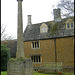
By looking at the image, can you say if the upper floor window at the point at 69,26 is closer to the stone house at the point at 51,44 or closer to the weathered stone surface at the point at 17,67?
the stone house at the point at 51,44

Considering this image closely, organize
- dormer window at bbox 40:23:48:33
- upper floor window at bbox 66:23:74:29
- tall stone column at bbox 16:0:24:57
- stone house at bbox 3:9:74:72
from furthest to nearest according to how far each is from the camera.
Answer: dormer window at bbox 40:23:48:33 → upper floor window at bbox 66:23:74:29 → stone house at bbox 3:9:74:72 → tall stone column at bbox 16:0:24:57

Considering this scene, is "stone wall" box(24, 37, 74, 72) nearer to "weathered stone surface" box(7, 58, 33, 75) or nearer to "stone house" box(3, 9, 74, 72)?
"stone house" box(3, 9, 74, 72)

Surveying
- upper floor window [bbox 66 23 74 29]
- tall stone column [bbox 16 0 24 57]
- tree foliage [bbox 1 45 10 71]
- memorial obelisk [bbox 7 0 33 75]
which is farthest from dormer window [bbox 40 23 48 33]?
memorial obelisk [bbox 7 0 33 75]

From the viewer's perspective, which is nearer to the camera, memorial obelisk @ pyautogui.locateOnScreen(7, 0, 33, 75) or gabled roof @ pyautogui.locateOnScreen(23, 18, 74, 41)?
memorial obelisk @ pyautogui.locateOnScreen(7, 0, 33, 75)

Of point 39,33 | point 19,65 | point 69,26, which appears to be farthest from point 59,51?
point 19,65

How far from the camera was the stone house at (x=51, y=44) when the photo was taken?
2725 centimetres

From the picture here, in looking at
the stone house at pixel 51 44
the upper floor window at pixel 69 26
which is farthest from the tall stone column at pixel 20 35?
the upper floor window at pixel 69 26

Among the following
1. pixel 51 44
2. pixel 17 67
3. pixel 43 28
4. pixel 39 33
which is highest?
pixel 43 28

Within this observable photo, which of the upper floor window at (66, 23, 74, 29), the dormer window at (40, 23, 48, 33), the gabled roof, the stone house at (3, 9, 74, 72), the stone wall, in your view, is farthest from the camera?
the dormer window at (40, 23, 48, 33)

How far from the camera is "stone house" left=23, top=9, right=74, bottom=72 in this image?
27250 mm

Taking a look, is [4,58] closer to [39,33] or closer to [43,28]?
[39,33]

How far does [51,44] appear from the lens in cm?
2889

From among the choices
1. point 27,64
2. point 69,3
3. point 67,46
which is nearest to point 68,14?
point 69,3

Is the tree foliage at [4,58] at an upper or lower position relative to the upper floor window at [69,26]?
lower
